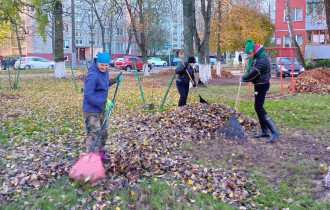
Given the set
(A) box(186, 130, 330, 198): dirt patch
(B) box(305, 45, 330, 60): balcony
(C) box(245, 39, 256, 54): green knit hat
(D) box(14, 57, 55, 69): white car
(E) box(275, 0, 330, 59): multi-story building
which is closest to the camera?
(A) box(186, 130, 330, 198): dirt patch

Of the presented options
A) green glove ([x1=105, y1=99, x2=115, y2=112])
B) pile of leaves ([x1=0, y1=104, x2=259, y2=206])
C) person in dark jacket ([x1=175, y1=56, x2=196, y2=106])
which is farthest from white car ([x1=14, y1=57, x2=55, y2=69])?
green glove ([x1=105, y1=99, x2=115, y2=112])

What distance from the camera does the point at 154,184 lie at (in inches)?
175

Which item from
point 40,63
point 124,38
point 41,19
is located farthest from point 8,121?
point 124,38

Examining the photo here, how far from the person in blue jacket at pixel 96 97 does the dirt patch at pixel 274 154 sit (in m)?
1.72

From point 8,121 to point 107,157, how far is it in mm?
4390

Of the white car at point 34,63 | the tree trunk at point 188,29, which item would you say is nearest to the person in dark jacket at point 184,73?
the tree trunk at point 188,29

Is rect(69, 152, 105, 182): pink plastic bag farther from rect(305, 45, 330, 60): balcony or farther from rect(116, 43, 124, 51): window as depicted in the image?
rect(116, 43, 124, 51): window

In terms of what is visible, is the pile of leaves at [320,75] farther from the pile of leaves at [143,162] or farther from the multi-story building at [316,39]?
the multi-story building at [316,39]

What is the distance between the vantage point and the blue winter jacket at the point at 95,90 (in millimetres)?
4793

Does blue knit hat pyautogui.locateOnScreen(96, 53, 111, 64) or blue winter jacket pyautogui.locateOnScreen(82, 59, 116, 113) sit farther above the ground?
blue knit hat pyautogui.locateOnScreen(96, 53, 111, 64)

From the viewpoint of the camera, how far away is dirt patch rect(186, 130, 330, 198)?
486cm

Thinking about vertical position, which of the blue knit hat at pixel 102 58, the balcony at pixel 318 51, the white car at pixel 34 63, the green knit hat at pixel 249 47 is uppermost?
the balcony at pixel 318 51

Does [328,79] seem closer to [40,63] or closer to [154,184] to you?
[154,184]

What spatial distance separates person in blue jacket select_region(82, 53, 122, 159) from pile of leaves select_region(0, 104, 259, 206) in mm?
516
